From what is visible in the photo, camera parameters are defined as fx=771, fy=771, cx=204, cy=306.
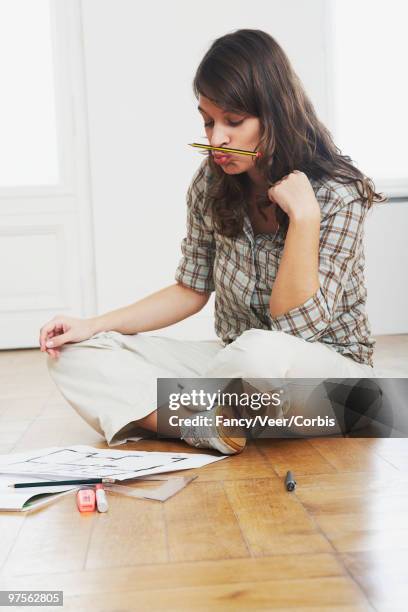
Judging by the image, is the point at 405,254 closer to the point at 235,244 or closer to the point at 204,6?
the point at 204,6

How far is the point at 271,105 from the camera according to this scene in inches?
58.1

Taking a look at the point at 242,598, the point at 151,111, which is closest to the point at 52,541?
the point at 242,598

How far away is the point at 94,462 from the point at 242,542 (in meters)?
0.45

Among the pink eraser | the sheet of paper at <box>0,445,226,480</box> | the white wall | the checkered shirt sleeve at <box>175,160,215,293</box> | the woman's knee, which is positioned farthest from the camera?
the white wall

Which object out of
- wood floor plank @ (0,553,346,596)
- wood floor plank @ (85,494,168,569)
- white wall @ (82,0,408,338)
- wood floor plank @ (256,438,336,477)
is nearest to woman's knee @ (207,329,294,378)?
wood floor plank @ (256,438,336,477)

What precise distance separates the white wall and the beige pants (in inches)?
76.6

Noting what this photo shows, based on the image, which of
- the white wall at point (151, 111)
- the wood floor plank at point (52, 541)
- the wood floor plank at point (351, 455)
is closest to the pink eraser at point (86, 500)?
the wood floor plank at point (52, 541)

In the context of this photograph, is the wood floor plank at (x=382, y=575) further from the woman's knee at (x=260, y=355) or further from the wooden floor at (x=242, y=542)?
the woman's knee at (x=260, y=355)

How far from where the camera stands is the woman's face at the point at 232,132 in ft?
4.78

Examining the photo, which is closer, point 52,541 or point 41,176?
point 52,541

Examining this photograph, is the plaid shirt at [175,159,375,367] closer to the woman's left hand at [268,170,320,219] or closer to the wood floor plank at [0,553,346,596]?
the woman's left hand at [268,170,320,219]

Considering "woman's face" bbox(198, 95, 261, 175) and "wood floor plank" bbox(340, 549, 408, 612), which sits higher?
"woman's face" bbox(198, 95, 261, 175)

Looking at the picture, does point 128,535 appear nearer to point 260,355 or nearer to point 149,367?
point 260,355

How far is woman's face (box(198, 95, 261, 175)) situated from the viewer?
1458mm
